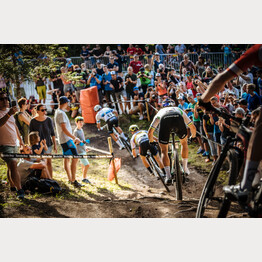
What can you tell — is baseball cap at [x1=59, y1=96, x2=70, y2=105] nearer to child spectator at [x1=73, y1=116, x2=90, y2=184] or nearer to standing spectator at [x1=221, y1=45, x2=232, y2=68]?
child spectator at [x1=73, y1=116, x2=90, y2=184]

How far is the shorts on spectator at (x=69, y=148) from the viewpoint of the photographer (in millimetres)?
5648

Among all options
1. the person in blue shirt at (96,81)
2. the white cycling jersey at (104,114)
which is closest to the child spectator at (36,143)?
the white cycling jersey at (104,114)

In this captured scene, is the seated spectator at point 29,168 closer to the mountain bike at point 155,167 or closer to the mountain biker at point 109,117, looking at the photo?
the mountain biker at point 109,117

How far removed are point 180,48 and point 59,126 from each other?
240 cm

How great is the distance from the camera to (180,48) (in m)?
5.43

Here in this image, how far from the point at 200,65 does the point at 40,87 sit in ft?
8.96

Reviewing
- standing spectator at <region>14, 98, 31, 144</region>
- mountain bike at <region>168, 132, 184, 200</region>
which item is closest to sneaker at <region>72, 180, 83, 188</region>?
standing spectator at <region>14, 98, 31, 144</region>

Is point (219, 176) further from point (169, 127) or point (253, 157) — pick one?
point (169, 127)

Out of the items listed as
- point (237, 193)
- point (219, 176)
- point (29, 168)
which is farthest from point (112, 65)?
point (237, 193)

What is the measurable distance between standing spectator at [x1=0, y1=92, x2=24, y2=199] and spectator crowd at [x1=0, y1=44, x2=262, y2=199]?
1 centimetres

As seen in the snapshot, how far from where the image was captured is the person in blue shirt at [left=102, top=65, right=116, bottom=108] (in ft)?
19.4

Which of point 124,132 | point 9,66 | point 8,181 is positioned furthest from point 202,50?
point 8,181

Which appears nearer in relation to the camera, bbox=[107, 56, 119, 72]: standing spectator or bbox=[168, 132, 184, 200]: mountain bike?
bbox=[168, 132, 184, 200]: mountain bike
